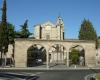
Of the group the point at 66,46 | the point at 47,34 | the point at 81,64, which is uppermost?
the point at 47,34

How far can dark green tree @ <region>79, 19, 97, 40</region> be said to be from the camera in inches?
3521

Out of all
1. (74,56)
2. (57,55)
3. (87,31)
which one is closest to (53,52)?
(57,55)

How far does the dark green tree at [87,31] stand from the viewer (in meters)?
89.4

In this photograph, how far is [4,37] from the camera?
182ft

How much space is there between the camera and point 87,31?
92812 millimetres

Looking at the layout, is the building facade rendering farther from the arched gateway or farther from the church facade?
the arched gateway

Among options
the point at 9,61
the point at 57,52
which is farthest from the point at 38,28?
the point at 9,61

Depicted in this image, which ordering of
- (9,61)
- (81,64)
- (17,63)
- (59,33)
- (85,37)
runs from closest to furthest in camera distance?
(17,63)
(81,64)
(9,61)
(59,33)
(85,37)

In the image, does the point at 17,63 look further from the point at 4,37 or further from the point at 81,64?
the point at 81,64

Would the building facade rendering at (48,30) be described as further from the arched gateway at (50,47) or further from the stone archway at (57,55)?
the arched gateway at (50,47)

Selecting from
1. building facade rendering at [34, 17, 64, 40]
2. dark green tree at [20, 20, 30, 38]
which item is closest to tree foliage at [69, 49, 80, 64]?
dark green tree at [20, 20, 30, 38]

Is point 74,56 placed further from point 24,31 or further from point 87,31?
point 87,31

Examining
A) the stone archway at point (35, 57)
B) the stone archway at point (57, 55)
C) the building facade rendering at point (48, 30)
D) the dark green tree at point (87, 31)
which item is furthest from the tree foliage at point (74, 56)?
the dark green tree at point (87, 31)

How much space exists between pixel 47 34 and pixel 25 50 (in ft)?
103
